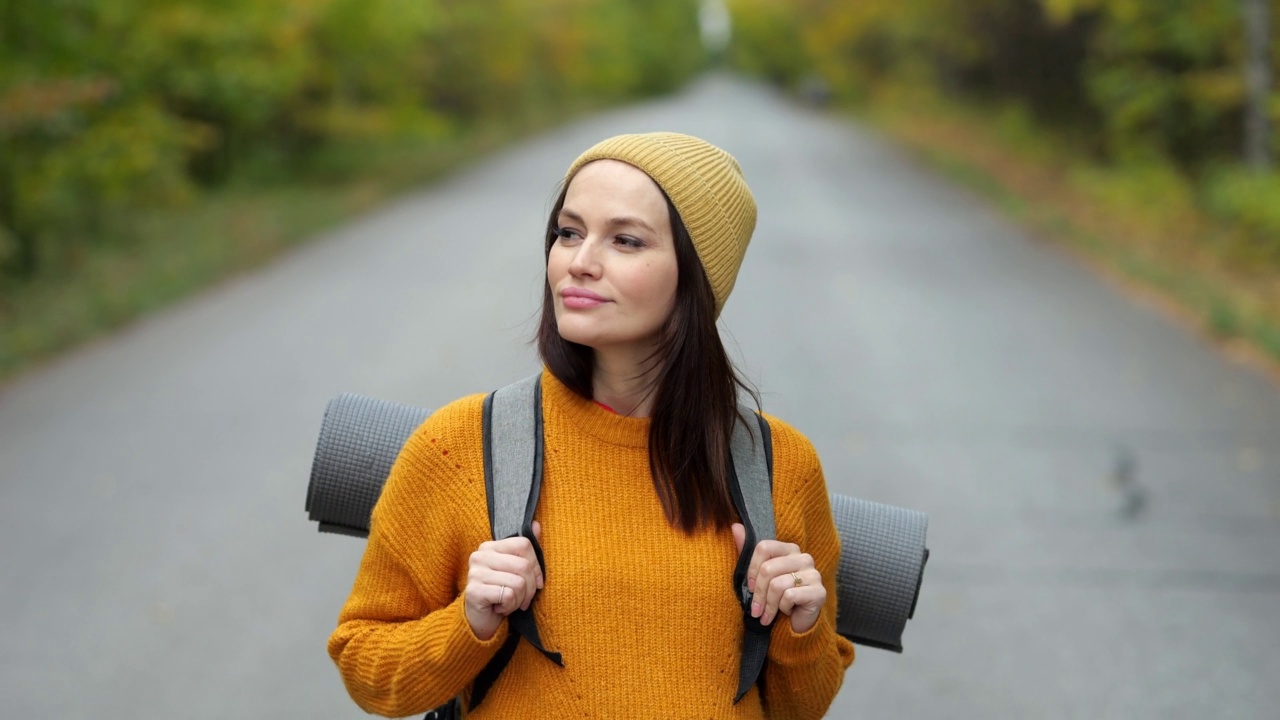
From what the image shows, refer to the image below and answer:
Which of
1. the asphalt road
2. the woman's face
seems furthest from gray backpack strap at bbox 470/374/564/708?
the asphalt road

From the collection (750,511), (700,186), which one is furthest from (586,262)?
(750,511)

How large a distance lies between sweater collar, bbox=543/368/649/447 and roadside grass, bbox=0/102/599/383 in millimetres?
8217

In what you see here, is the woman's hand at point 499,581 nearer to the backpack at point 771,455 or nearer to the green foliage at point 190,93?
the backpack at point 771,455

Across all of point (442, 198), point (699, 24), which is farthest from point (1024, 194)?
point (699, 24)

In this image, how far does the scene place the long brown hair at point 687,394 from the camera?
193 cm

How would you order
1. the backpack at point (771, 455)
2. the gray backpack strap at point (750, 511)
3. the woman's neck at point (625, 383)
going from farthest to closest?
1. the backpack at point (771, 455)
2. the woman's neck at point (625, 383)
3. the gray backpack strap at point (750, 511)

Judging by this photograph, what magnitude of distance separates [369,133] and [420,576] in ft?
71.9

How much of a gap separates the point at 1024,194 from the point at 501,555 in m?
19.4

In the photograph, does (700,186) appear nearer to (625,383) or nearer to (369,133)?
(625,383)

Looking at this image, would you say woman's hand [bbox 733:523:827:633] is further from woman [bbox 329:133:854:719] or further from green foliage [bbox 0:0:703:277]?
green foliage [bbox 0:0:703:277]

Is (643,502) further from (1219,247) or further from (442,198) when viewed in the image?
(442,198)

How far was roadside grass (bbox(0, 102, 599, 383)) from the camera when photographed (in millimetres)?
10633

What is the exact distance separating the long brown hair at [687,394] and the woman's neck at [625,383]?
0.05 ft

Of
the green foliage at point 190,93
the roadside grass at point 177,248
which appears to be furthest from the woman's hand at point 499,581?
the green foliage at point 190,93
